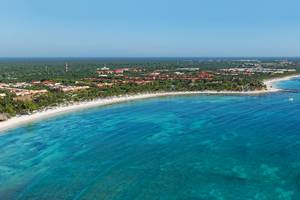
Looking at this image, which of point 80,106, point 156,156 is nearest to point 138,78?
point 80,106

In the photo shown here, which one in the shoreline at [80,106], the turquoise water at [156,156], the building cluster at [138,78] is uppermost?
the building cluster at [138,78]

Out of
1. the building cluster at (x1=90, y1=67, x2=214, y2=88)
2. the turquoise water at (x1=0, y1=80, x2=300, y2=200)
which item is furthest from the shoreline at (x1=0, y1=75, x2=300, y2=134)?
the building cluster at (x1=90, y1=67, x2=214, y2=88)

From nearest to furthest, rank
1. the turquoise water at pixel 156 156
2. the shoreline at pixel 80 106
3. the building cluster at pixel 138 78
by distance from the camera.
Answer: the turquoise water at pixel 156 156, the shoreline at pixel 80 106, the building cluster at pixel 138 78

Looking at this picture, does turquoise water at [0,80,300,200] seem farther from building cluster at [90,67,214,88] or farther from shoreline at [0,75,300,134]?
building cluster at [90,67,214,88]

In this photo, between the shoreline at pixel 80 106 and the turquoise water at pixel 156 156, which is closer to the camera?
the turquoise water at pixel 156 156

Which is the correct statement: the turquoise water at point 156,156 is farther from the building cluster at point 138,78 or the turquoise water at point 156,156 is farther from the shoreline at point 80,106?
the building cluster at point 138,78

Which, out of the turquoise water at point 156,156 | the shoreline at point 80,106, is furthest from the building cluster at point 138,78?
the turquoise water at point 156,156

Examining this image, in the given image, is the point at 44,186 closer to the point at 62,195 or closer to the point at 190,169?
the point at 62,195

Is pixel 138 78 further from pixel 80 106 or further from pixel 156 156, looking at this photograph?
pixel 156 156

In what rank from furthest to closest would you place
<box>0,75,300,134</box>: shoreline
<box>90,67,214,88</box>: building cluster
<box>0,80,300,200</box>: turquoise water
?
<box>90,67,214,88</box>: building cluster, <box>0,75,300,134</box>: shoreline, <box>0,80,300,200</box>: turquoise water
